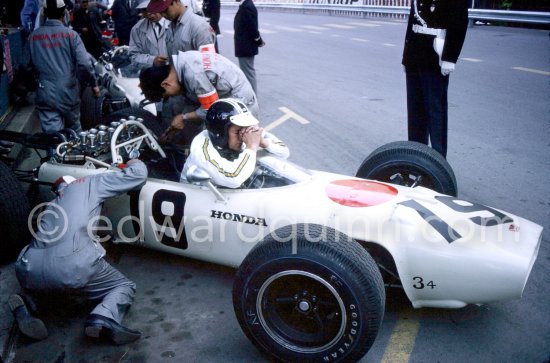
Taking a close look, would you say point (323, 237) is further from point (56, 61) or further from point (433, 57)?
point (56, 61)

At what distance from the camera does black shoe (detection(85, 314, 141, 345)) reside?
3.09 meters

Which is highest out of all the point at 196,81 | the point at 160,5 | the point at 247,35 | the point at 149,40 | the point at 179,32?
the point at 160,5

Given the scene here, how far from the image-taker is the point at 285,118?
8047 mm

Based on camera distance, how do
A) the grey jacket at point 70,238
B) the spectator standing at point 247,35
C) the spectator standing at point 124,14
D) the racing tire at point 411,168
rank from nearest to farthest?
the grey jacket at point 70,238 → the racing tire at point 411,168 → the spectator standing at point 247,35 → the spectator standing at point 124,14

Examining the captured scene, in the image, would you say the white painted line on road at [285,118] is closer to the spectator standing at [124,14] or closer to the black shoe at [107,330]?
the spectator standing at [124,14]

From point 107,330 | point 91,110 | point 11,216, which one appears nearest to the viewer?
point 107,330

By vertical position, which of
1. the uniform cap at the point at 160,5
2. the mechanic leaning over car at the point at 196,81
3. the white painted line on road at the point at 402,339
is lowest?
the white painted line on road at the point at 402,339

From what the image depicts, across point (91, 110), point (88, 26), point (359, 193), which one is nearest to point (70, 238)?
point (359, 193)

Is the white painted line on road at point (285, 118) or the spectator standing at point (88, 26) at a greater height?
the spectator standing at point (88, 26)

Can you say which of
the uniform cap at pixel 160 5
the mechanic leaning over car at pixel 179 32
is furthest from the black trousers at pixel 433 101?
the uniform cap at pixel 160 5

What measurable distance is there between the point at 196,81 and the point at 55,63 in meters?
2.15

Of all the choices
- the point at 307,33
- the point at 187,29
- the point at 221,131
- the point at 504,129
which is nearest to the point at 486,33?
the point at 307,33

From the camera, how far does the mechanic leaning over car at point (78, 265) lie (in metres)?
3.19

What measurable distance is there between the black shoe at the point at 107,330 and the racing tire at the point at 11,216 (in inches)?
50.4
